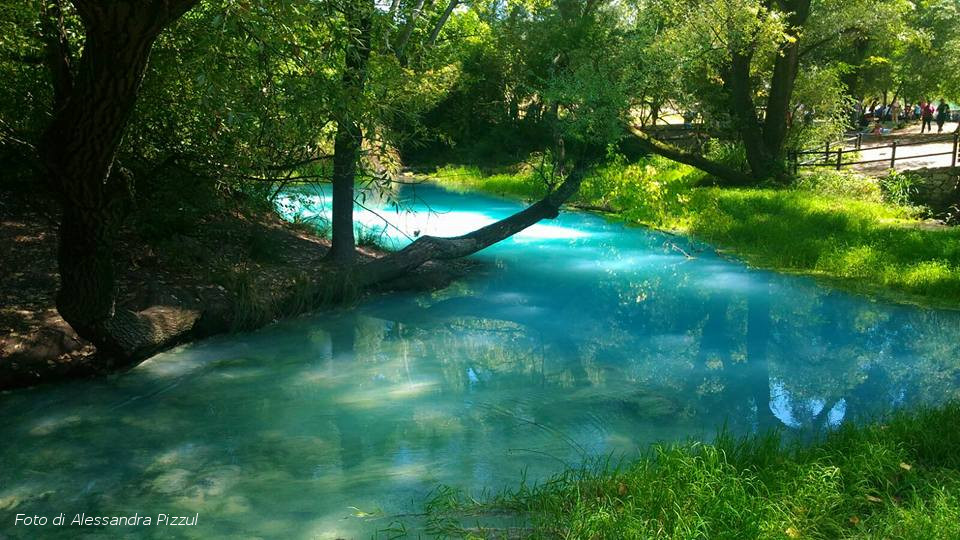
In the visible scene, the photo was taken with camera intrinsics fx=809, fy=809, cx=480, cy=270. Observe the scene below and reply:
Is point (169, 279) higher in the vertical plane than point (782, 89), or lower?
lower

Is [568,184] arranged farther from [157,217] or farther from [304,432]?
[304,432]

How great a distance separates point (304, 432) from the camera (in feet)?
23.7

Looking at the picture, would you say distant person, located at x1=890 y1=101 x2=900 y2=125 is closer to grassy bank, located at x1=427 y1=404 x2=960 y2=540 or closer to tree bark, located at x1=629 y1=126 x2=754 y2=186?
tree bark, located at x1=629 y1=126 x2=754 y2=186

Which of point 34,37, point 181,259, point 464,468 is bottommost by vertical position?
point 464,468

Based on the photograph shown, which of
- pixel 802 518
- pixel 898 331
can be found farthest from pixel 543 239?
pixel 802 518

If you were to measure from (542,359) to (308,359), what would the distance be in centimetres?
276

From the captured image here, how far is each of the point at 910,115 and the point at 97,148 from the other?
5184 centimetres

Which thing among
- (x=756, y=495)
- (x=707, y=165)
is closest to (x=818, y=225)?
(x=707, y=165)

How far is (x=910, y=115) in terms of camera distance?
48.4 meters

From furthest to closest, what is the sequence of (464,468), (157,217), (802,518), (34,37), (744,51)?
1. (744,51)
2. (157,217)
3. (34,37)
4. (464,468)
5. (802,518)

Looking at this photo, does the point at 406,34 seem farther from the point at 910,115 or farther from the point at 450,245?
the point at 910,115

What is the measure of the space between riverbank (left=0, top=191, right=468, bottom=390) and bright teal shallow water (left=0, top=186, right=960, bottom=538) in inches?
11.4

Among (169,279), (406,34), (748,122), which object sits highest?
(406,34)

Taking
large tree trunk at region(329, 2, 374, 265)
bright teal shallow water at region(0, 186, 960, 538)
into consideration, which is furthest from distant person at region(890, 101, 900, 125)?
large tree trunk at region(329, 2, 374, 265)
